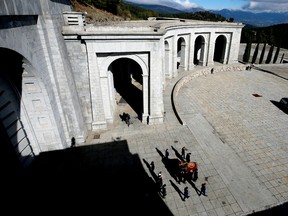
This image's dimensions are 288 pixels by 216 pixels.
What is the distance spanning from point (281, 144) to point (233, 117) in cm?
550

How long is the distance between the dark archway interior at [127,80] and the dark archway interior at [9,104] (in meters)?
13.6

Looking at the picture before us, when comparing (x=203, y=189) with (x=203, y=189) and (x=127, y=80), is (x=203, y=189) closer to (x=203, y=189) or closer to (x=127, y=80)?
A: (x=203, y=189)

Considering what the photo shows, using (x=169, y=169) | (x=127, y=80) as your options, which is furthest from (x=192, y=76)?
(x=169, y=169)

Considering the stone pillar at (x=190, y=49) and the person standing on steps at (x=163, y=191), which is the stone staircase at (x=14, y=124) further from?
the stone pillar at (x=190, y=49)

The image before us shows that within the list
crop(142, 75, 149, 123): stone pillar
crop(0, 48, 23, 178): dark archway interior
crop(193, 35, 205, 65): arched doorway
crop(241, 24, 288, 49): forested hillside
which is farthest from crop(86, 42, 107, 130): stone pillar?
crop(241, 24, 288, 49): forested hillside

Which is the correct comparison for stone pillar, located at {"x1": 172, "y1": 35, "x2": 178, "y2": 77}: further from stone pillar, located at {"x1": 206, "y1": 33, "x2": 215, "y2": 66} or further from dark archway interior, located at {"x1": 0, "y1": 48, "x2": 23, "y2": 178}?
dark archway interior, located at {"x1": 0, "y1": 48, "x2": 23, "y2": 178}

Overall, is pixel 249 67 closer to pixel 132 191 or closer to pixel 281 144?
pixel 281 144

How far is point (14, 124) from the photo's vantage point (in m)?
13.5

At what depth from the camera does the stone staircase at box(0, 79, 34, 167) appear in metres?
12.4

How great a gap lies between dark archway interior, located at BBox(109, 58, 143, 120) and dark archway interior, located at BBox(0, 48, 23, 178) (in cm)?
1359

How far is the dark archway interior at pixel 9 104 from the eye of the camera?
11188mm

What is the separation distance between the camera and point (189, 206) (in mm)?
12008

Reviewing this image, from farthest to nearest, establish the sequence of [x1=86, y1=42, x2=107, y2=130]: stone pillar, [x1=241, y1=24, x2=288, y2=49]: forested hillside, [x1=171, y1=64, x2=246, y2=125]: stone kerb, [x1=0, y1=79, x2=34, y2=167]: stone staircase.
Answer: [x1=241, y1=24, x2=288, y2=49]: forested hillside, [x1=171, y1=64, x2=246, y2=125]: stone kerb, [x1=86, y1=42, x2=107, y2=130]: stone pillar, [x1=0, y1=79, x2=34, y2=167]: stone staircase

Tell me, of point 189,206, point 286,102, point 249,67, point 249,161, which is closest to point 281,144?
point 249,161
